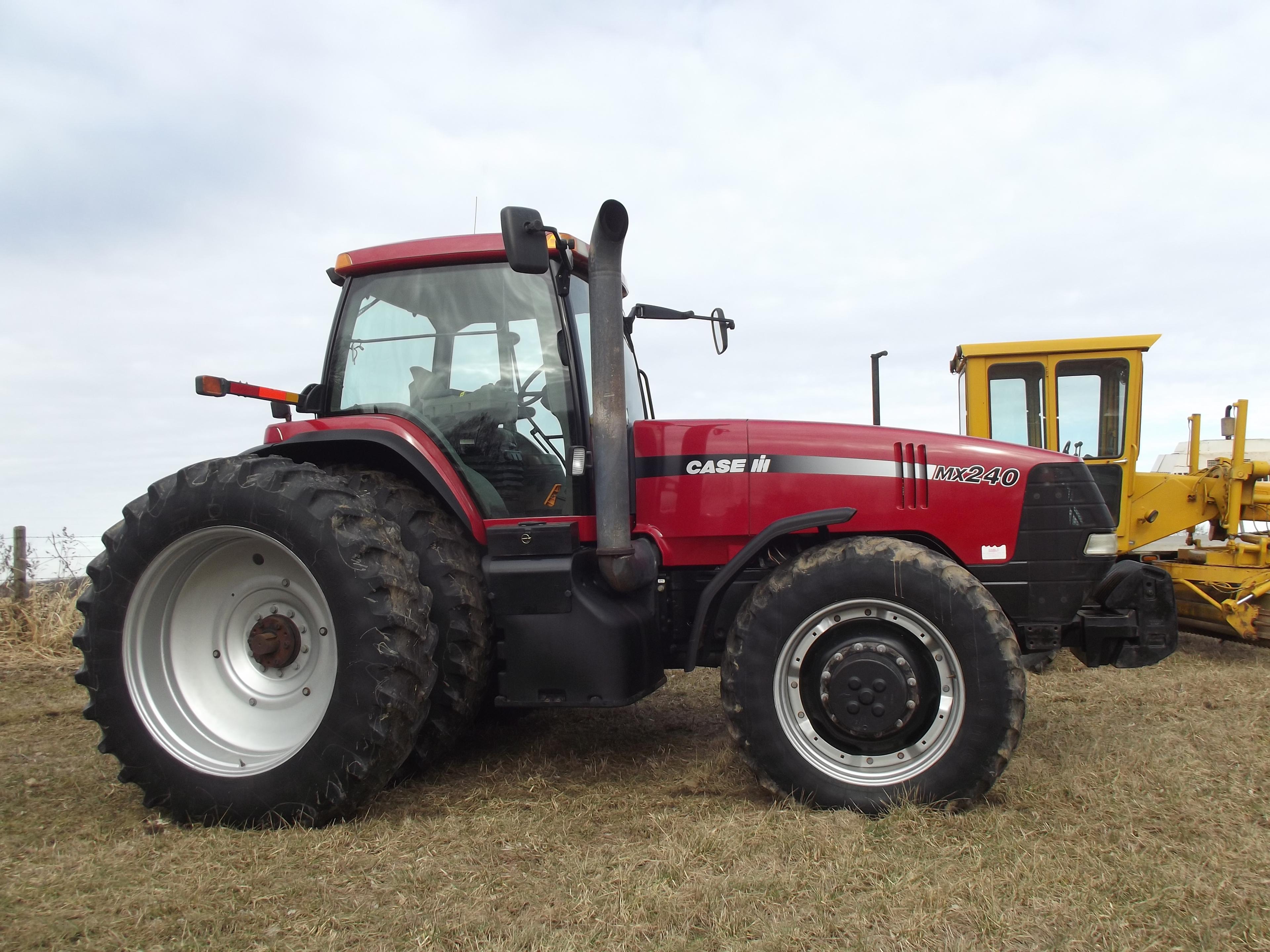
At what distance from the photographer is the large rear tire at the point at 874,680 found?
3.26m

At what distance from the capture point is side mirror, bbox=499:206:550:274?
3.20 metres

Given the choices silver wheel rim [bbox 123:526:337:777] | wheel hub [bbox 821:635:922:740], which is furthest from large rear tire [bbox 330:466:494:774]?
wheel hub [bbox 821:635:922:740]

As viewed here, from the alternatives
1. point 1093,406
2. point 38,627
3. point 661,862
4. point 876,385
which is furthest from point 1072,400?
point 38,627

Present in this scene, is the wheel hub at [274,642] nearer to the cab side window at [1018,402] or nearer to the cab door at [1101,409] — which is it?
the cab side window at [1018,402]

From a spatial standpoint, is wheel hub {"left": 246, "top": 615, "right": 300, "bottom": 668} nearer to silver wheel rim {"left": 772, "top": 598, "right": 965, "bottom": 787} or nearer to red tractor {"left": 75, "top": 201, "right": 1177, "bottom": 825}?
red tractor {"left": 75, "top": 201, "right": 1177, "bottom": 825}

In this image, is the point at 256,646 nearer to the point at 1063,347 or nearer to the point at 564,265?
the point at 564,265

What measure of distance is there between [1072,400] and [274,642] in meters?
6.66

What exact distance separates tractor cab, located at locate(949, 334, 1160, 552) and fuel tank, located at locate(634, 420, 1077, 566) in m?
4.31

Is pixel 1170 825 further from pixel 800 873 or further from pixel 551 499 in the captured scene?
pixel 551 499

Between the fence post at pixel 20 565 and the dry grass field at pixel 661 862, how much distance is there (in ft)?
17.0

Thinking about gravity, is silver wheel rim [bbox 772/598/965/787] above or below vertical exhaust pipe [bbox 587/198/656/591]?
below

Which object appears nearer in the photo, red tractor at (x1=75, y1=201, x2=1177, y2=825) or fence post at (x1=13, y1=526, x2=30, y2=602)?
red tractor at (x1=75, y1=201, x2=1177, y2=825)

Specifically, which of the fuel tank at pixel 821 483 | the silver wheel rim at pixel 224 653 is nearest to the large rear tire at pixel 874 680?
the fuel tank at pixel 821 483

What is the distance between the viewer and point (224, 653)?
372cm
